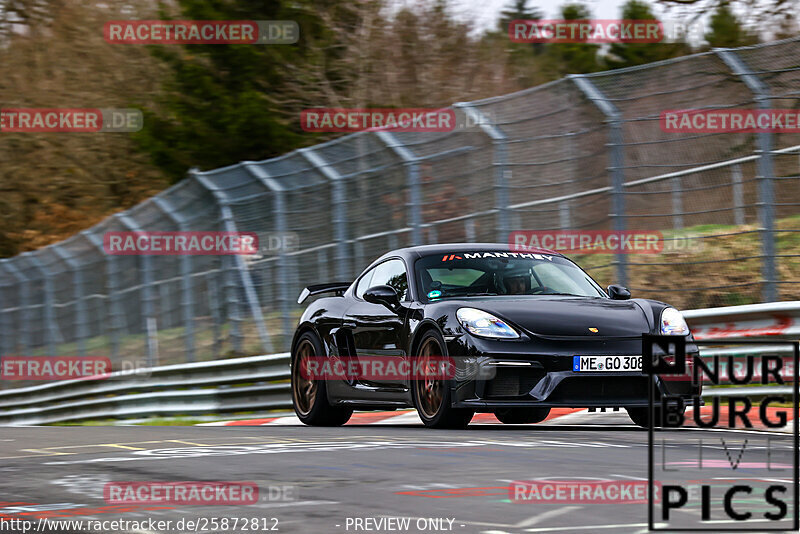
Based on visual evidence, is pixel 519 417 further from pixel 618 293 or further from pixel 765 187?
pixel 765 187

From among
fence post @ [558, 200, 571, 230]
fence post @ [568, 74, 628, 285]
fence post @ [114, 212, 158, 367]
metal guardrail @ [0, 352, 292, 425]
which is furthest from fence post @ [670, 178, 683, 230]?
fence post @ [114, 212, 158, 367]

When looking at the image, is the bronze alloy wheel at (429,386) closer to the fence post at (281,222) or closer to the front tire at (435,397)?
the front tire at (435,397)

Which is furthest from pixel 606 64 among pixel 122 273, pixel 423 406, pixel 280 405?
pixel 423 406

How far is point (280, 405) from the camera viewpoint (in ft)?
46.9

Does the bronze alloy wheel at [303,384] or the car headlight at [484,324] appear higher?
the car headlight at [484,324]

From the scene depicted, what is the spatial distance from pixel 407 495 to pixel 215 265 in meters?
12.8

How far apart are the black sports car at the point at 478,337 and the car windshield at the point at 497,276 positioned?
11mm

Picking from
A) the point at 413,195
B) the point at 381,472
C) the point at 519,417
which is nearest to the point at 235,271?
the point at 413,195

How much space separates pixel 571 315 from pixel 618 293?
92 centimetres

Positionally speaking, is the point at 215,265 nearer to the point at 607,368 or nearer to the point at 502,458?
the point at 607,368

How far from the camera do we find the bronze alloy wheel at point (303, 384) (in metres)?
11.5

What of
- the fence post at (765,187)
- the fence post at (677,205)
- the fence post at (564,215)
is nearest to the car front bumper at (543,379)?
the fence post at (765,187)

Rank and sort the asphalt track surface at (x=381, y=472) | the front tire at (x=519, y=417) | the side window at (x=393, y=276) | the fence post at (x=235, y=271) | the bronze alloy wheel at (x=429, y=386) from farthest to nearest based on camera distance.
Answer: the fence post at (x=235, y=271) < the front tire at (x=519, y=417) < the side window at (x=393, y=276) < the bronze alloy wheel at (x=429, y=386) < the asphalt track surface at (x=381, y=472)

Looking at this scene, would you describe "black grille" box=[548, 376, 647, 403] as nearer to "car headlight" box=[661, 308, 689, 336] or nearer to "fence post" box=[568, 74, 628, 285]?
"car headlight" box=[661, 308, 689, 336]
